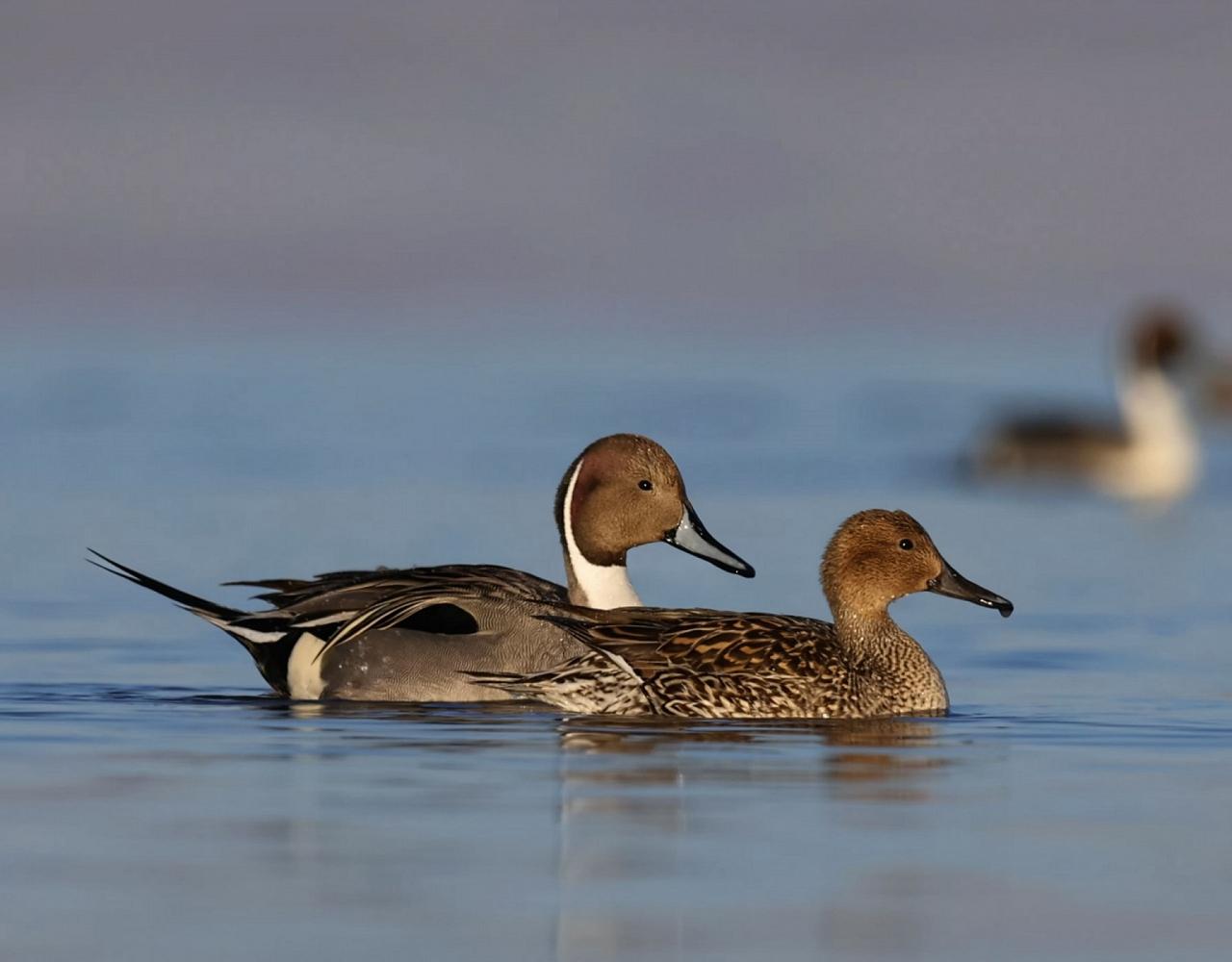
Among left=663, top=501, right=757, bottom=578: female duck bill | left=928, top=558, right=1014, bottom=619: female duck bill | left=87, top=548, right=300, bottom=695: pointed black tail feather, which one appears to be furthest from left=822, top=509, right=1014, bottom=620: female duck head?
left=87, top=548, right=300, bottom=695: pointed black tail feather

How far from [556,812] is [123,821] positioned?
1072mm

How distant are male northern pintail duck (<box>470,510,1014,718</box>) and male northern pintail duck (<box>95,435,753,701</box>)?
15cm

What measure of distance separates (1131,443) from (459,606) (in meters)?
13.5

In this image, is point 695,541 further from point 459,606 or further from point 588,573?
point 459,606

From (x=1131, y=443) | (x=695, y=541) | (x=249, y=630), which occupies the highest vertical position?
(x=1131, y=443)

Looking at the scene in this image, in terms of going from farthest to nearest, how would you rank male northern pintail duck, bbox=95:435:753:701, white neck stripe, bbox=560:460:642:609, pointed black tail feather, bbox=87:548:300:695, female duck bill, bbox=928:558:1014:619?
white neck stripe, bbox=560:460:642:609
pointed black tail feather, bbox=87:548:300:695
female duck bill, bbox=928:558:1014:619
male northern pintail duck, bbox=95:435:753:701

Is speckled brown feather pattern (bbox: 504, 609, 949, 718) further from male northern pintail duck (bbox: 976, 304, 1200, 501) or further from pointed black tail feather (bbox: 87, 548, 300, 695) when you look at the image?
male northern pintail duck (bbox: 976, 304, 1200, 501)

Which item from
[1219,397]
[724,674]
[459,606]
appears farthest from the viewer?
[1219,397]

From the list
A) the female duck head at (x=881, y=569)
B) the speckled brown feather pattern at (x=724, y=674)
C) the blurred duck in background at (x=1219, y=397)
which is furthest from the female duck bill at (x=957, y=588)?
the blurred duck in background at (x=1219, y=397)

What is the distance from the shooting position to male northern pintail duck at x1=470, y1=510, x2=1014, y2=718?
9.57 meters

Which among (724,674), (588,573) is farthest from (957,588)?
(588,573)

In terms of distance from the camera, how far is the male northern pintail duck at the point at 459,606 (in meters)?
10.0

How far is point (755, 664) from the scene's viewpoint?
9.60 meters

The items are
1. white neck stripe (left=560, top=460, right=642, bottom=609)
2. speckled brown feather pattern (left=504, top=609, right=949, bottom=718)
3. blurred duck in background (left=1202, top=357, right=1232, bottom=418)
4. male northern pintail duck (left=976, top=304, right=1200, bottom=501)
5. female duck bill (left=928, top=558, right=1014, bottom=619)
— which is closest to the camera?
speckled brown feather pattern (left=504, top=609, right=949, bottom=718)
